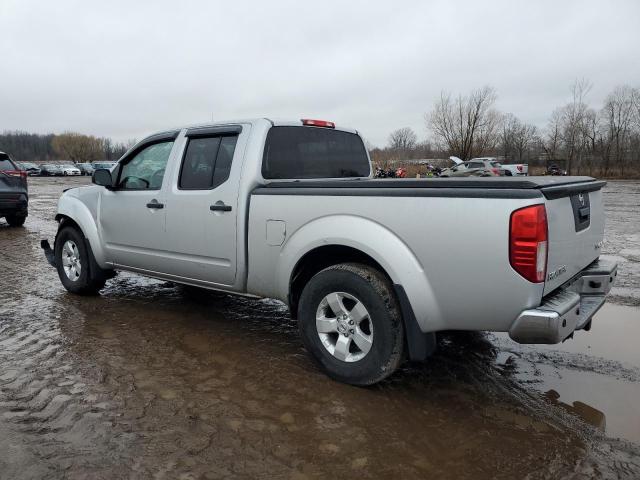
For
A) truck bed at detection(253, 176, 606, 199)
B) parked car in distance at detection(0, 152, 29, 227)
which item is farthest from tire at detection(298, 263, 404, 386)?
parked car in distance at detection(0, 152, 29, 227)

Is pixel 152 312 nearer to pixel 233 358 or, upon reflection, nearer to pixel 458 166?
pixel 233 358

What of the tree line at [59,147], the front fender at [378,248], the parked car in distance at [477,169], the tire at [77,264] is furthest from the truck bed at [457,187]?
the tree line at [59,147]

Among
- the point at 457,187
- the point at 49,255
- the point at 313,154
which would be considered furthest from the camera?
the point at 49,255

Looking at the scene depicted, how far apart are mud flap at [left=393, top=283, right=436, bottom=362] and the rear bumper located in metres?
0.54

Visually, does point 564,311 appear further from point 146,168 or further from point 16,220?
point 16,220

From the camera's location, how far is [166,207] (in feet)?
15.2

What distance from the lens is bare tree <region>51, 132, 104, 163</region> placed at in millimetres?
105375

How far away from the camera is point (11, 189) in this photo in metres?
12.0

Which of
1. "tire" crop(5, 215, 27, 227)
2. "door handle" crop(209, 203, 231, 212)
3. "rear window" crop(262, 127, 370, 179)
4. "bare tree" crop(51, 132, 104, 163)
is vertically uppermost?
"bare tree" crop(51, 132, 104, 163)

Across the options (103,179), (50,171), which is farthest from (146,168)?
(50,171)

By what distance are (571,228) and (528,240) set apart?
63 centimetres

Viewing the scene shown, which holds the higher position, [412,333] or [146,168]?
[146,168]

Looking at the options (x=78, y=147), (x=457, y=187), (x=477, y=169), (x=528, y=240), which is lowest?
(x=528, y=240)

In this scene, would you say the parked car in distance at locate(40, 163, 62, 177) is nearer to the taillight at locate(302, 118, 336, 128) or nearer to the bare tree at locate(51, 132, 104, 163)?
the bare tree at locate(51, 132, 104, 163)
